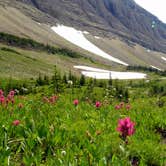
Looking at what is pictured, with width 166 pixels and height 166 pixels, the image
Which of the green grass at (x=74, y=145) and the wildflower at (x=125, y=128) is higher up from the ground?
the wildflower at (x=125, y=128)

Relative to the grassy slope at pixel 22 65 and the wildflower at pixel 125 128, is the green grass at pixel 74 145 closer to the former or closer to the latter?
the wildflower at pixel 125 128

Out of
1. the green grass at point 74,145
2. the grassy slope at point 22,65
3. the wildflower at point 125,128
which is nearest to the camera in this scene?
the wildflower at point 125,128

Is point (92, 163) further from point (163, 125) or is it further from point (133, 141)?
point (163, 125)

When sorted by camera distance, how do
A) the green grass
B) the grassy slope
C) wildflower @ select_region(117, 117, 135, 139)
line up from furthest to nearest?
the grassy slope, the green grass, wildflower @ select_region(117, 117, 135, 139)

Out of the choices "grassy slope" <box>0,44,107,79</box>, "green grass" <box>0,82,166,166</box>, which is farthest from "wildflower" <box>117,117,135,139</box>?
"grassy slope" <box>0,44,107,79</box>

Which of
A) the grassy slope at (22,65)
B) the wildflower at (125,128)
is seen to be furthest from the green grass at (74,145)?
the grassy slope at (22,65)

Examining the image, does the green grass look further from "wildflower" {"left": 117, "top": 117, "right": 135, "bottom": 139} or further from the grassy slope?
the grassy slope

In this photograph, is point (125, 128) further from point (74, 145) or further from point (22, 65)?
point (22, 65)

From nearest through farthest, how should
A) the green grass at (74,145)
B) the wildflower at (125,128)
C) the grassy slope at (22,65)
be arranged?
the wildflower at (125,128) < the green grass at (74,145) < the grassy slope at (22,65)

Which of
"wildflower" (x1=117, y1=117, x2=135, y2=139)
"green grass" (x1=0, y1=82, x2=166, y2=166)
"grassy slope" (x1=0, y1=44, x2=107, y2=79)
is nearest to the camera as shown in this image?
"wildflower" (x1=117, y1=117, x2=135, y2=139)

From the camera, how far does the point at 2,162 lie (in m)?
4.90

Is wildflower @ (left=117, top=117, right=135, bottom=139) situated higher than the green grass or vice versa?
wildflower @ (left=117, top=117, right=135, bottom=139)

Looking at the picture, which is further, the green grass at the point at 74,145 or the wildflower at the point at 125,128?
the green grass at the point at 74,145

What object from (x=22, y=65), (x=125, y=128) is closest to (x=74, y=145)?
(x=125, y=128)
